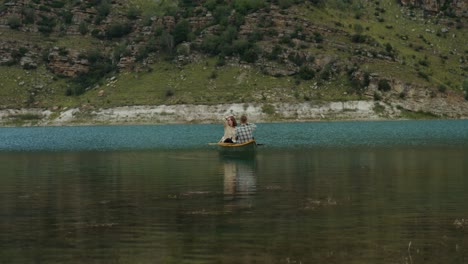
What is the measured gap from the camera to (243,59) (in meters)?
174

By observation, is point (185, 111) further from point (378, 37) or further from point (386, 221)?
point (386, 221)

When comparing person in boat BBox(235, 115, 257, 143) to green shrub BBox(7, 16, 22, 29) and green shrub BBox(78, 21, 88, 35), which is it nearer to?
green shrub BBox(78, 21, 88, 35)

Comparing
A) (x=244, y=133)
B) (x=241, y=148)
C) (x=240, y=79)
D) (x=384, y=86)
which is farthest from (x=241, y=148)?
(x=240, y=79)

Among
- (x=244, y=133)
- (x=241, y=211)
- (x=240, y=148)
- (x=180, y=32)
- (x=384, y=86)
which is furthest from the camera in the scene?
(x=180, y=32)

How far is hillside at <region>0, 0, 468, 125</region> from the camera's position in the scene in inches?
6225

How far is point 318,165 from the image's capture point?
50.3 m

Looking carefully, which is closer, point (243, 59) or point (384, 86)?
point (384, 86)

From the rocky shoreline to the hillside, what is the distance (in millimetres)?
1147

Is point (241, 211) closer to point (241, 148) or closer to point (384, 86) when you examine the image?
point (241, 148)

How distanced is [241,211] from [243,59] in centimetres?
14569

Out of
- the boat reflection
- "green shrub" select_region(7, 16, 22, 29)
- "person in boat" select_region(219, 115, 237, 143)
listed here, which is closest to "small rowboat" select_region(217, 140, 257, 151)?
"person in boat" select_region(219, 115, 237, 143)

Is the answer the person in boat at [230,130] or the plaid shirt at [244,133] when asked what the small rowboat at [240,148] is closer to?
the plaid shirt at [244,133]

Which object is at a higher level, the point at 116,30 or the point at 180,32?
the point at 180,32

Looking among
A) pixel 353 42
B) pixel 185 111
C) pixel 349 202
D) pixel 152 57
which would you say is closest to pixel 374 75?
pixel 353 42
